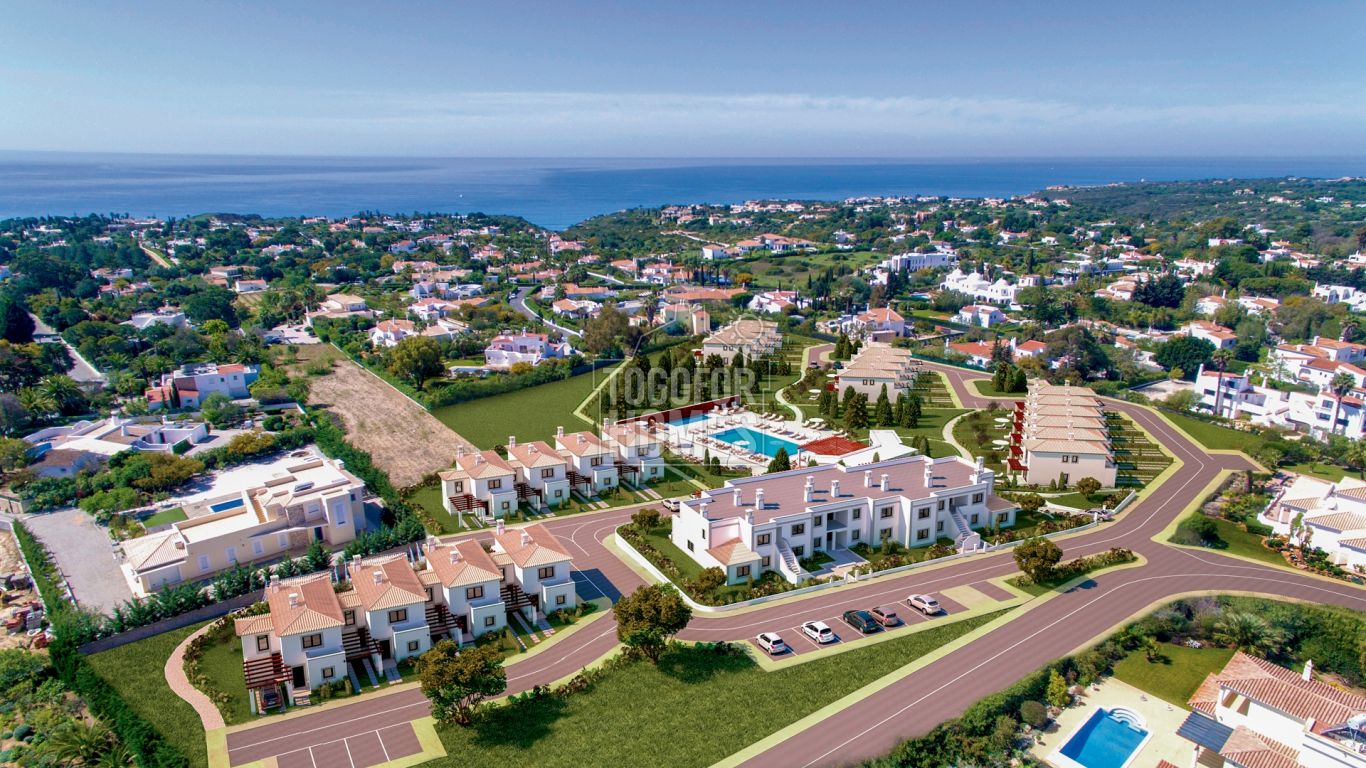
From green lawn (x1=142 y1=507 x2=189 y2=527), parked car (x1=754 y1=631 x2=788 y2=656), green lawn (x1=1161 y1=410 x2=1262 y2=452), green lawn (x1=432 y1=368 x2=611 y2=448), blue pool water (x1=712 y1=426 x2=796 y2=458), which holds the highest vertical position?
green lawn (x1=1161 y1=410 x2=1262 y2=452)

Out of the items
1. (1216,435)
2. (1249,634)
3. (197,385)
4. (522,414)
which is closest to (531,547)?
(1249,634)

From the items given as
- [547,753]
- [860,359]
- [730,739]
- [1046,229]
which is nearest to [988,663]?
[730,739]

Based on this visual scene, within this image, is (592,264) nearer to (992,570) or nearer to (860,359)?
(860,359)

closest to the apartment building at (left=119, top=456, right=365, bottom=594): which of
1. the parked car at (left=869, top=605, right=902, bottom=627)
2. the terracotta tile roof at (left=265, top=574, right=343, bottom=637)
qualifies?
the terracotta tile roof at (left=265, top=574, right=343, bottom=637)

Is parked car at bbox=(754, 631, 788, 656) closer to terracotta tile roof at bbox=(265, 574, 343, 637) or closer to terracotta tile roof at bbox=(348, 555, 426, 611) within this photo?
terracotta tile roof at bbox=(348, 555, 426, 611)

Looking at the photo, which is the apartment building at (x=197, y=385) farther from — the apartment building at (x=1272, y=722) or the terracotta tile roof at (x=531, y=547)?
the apartment building at (x=1272, y=722)

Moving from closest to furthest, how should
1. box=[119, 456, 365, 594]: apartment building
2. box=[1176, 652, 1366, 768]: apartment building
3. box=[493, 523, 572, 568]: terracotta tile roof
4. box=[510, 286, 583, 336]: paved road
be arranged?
1. box=[1176, 652, 1366, 768]: apartment building
2. box=[493, 523, 572, 568]: terracotta tile roof
3. box=[119, 456, 365, 594]: apartment building
4. box=[510, 286, 583, 336]: paved road

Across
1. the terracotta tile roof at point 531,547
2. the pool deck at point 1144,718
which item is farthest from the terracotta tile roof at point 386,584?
the pool deck at point 1144,718
